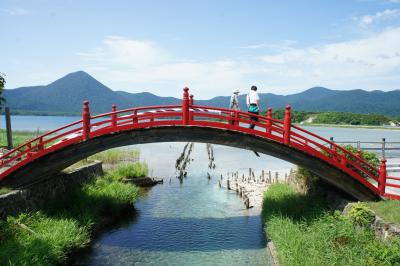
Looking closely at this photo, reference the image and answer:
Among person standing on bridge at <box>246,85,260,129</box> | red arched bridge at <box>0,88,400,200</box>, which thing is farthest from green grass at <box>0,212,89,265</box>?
person standing on bridge at <box>246,85,260,129</box>

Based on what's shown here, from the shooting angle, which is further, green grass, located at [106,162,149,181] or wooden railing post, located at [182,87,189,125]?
green grass, located at [106,162,149,181]

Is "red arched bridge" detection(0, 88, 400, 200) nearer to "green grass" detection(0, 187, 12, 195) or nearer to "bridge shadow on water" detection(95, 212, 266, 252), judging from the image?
"green grass" detection(0, 187, 12, 195)

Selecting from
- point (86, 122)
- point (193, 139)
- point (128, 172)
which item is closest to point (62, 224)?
point (86, 122)

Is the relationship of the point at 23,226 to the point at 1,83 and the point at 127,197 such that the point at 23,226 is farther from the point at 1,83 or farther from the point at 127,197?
the point at 1,83

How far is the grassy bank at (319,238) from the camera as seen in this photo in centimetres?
1016

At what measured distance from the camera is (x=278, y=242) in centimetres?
1324

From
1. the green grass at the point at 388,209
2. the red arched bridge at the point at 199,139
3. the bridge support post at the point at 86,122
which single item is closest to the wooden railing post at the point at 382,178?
the red arched bridge at the point at 199,139

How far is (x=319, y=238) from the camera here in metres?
12.3

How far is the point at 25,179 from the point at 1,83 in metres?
6.41

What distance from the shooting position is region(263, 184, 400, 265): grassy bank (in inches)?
400

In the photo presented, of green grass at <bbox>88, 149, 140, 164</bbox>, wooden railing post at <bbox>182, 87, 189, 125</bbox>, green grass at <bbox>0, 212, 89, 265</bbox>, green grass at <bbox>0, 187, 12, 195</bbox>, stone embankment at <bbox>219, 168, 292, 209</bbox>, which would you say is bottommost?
stone embankment at <bbox>219, 168, 292, 209</bbox>

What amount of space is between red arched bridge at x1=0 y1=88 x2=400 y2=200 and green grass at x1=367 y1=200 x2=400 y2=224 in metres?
0.81

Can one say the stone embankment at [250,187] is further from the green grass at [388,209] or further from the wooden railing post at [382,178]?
the green grass at [388,209]

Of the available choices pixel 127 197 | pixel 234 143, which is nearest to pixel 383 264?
pixel 234 143
